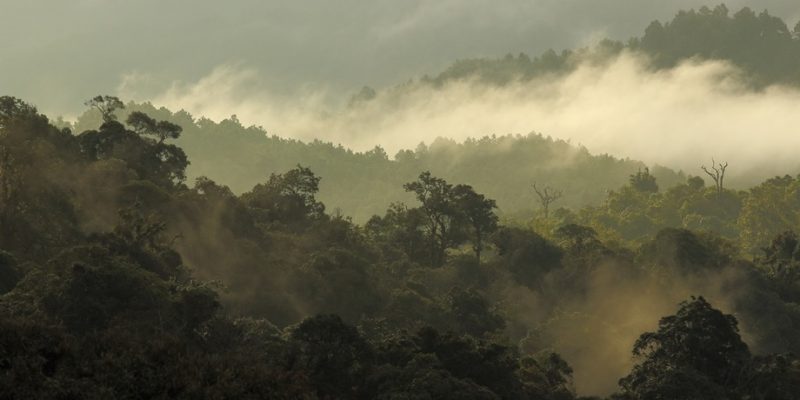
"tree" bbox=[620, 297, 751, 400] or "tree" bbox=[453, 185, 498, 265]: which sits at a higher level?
"tree" bbox=[453, 185, 498, 265]

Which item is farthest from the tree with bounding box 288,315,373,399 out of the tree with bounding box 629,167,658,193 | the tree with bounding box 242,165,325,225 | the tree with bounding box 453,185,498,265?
the tree with bounding box 629,167,658,193

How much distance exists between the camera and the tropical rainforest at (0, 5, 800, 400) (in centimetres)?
3123

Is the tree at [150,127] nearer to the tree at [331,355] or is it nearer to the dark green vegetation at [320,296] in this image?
the dark green vegetation at [320,296]

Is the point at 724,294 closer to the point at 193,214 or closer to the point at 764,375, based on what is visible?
the point at 764,375

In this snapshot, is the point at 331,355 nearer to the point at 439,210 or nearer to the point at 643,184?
the point at 439,210

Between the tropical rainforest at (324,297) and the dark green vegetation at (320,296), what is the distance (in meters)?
0.14

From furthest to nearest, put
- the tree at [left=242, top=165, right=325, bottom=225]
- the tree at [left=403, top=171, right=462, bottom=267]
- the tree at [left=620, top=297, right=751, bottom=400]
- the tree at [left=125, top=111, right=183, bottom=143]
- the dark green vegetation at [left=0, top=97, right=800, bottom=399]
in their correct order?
the tree at [left=403, top=171, right=462, bottom=267] → the tree at [left=242, top=165, right=325, bottom=225] → the tree at [left=125, top=111, right=183, bottom=143] → the tree at [left=620, top=297, right=751, bottom=400] → the dark green vegetation at [left=0, top=97, right=800, bottom=399]

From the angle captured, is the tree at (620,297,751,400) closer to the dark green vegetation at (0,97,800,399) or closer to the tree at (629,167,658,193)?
the dark green vegetation at (0,97,800,399)

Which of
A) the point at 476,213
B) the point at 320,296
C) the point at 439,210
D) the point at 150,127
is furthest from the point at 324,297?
the point at 150,127

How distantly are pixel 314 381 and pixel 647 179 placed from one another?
146971 mm

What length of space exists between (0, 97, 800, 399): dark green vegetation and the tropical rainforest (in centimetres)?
14

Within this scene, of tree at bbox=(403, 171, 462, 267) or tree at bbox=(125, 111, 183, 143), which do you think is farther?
tree at bbox=(403, 171, 462, 267)

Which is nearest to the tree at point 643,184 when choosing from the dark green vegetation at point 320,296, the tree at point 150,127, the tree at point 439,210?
the dark green vegetation at point 320,296

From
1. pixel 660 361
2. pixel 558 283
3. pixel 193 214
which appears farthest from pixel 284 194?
pixel 660 361
